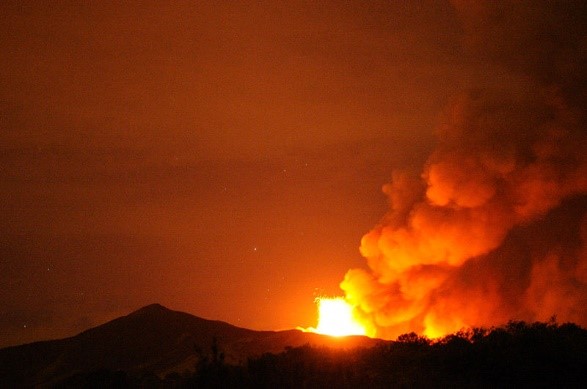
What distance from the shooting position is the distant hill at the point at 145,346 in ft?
182

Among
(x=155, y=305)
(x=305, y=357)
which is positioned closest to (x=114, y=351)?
(x=155, y=305)

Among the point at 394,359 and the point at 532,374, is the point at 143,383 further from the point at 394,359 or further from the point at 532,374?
the point at 532,374

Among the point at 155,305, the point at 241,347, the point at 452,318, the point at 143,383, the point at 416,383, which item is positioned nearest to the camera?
the point at 416,383

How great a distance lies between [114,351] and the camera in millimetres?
62438

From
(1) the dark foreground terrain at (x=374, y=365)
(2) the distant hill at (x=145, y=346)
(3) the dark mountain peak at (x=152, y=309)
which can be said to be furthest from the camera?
(3) the dark mountain peak at (x=152, y=309)

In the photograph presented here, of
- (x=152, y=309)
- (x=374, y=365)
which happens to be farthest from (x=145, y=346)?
(x=374, y=365)

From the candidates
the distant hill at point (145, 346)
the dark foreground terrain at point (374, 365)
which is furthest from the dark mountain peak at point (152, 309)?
the dark foreground terrain at point (374, 365)

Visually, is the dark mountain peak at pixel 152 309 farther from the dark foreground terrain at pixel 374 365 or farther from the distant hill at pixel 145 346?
the dark foreground terrain at pixel 374 365

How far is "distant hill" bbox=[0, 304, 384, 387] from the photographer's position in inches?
2181

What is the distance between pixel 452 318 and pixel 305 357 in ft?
122

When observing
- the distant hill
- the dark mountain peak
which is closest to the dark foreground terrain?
the distant hill

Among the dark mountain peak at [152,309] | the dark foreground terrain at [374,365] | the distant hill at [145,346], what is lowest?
the dark foreground terrain at [374,365]

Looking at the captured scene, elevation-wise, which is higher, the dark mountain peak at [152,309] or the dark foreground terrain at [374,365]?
the dark mountain peak at [152,309]

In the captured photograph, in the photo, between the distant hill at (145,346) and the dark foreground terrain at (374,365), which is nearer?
the dark foreground terrain at (374,365)
